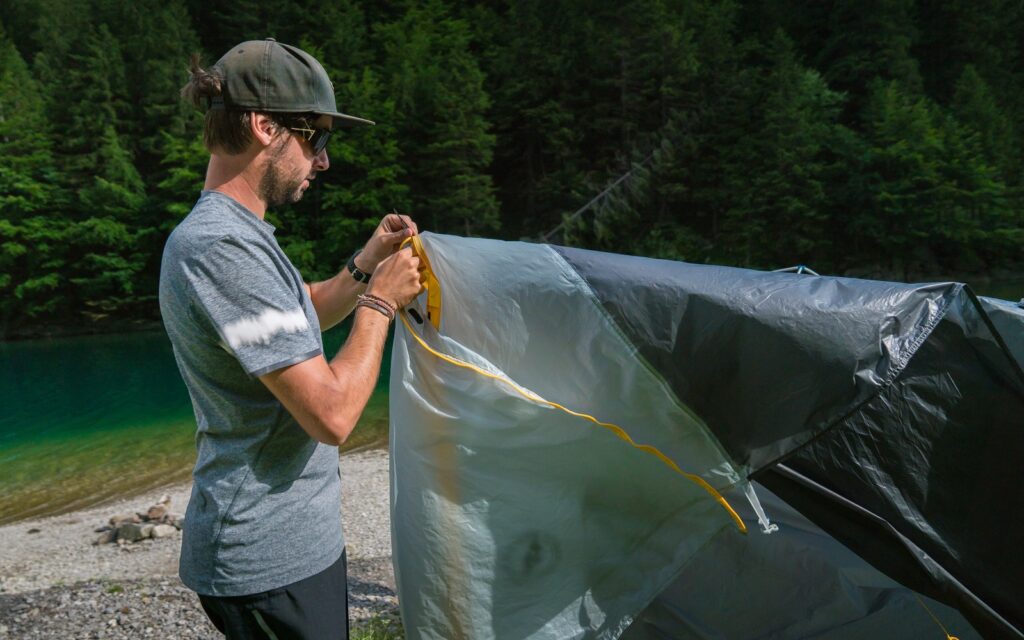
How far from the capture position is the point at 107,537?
8.34m

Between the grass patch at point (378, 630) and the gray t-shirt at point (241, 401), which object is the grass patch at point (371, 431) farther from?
A: the gray t-shirt at point (241, 401)

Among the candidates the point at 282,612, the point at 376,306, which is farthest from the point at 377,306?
the point at 282,612

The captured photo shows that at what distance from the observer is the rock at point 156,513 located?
8.49m

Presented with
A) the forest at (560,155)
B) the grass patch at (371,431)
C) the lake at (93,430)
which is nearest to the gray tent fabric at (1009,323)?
the grass patch at (371,431)

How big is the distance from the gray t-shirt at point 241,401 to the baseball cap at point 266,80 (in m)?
0.24

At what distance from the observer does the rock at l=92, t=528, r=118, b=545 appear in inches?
326

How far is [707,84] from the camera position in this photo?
3697 cm

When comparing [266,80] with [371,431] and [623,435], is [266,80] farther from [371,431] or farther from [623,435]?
[371,431]

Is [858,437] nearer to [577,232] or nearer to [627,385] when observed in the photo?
[627,385]

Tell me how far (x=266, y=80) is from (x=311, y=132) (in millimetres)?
168

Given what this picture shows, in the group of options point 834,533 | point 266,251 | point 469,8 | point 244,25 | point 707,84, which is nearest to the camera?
point 266,251

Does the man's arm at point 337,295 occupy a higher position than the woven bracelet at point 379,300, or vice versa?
the woven bracelet at point 379,300

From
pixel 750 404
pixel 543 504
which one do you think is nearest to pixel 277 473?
pixel 543 504

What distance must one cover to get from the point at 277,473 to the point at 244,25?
47.2m
